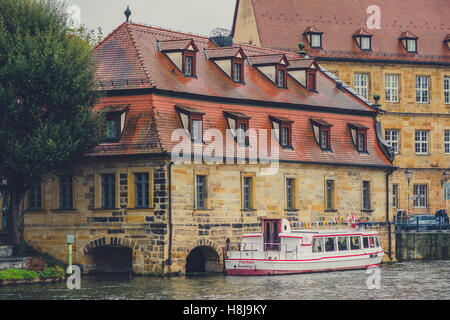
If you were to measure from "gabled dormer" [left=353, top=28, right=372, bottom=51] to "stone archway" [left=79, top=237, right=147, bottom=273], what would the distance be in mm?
39006

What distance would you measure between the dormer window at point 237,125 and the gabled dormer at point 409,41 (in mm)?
35633

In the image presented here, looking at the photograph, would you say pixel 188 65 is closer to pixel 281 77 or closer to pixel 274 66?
pixel 274 66

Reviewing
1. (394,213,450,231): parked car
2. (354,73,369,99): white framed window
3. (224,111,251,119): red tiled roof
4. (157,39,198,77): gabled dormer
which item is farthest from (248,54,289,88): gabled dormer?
(354,73,369,99): white framed window

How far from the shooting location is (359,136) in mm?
66125

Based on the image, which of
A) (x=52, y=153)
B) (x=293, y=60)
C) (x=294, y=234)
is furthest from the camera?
(x=293, y=60)

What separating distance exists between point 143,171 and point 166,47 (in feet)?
27.0

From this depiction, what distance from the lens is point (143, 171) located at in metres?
53.7

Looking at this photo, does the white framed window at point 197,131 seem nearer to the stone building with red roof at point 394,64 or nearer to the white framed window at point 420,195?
the stone building with red roof at point 394,64

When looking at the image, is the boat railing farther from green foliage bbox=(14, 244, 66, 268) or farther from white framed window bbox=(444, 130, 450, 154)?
white framed window bbox=(444, 130, 450, 154)

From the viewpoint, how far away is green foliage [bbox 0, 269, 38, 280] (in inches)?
1989

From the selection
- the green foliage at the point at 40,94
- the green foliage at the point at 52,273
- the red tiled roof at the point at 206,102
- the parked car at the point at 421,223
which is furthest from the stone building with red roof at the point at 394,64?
the green foliage at the point at 52,273
